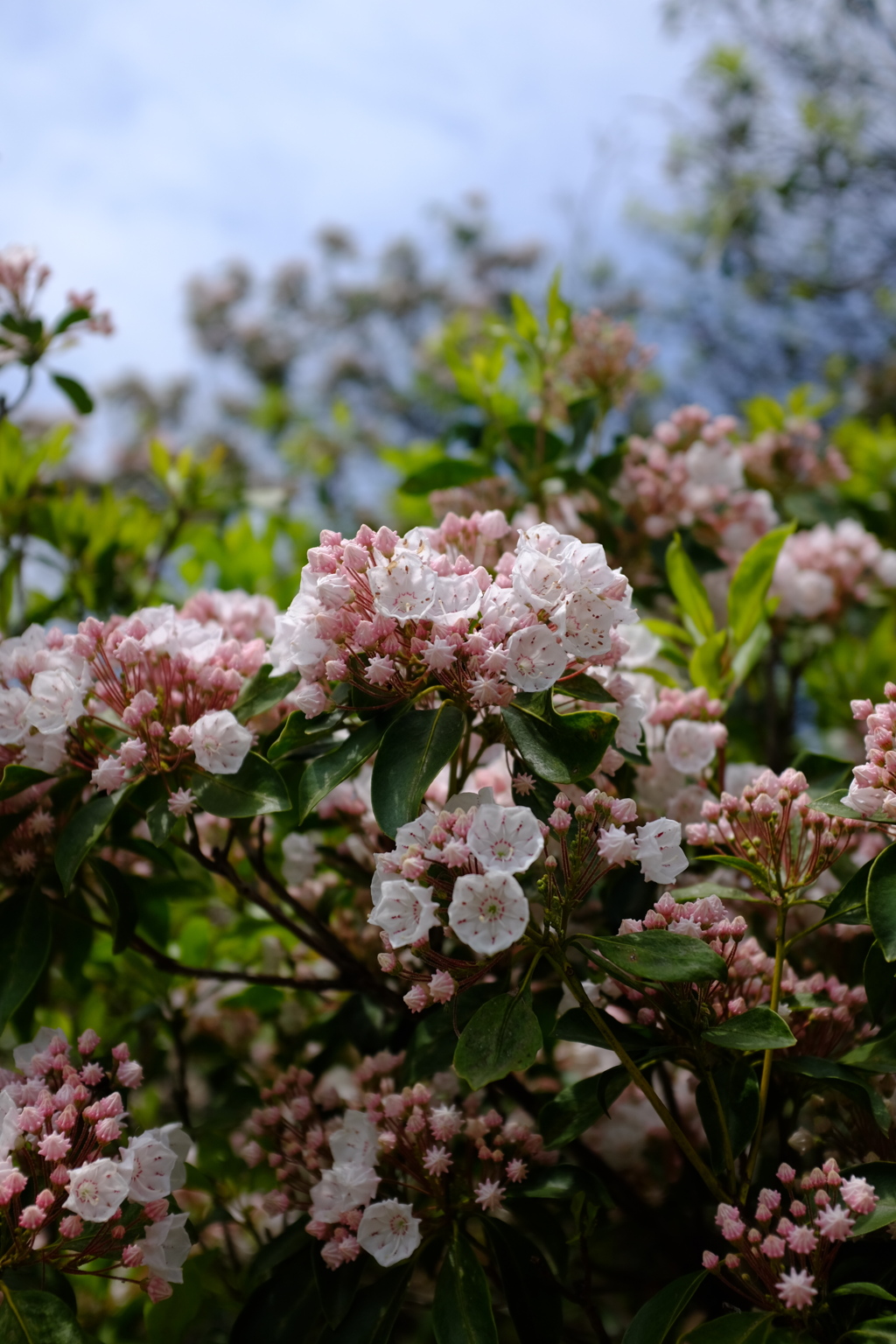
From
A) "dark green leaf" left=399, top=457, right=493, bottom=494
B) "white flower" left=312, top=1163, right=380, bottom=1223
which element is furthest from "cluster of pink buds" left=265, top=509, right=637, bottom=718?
"dark green leaf" left=399, top=457, right=493, bottom=494

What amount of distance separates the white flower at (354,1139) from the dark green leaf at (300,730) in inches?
20.4

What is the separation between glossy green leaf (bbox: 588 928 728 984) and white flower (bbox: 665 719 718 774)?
556 mm

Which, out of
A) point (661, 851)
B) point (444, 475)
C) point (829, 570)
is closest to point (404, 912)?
point (661, 851)

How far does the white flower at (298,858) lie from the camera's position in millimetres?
2107

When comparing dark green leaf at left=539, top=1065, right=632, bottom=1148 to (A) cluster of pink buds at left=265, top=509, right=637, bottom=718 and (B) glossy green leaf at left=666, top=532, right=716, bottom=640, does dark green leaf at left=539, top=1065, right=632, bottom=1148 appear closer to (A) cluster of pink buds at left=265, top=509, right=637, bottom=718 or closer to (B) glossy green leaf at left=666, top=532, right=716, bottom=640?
(A) cluster of pink buds at left=265, top=509, right=637, bottom=718

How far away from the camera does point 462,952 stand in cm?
198

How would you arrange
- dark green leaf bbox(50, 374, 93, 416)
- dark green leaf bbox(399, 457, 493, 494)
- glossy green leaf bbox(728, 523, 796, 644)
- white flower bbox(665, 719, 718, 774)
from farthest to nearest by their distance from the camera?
dark green leaf bbox(50, 374, 93, 416) → dark green leaf bbox(399, 457, 493, 494) → glossy green leaf bbox(728, 523, 796, 644) → white flower bbox(665, 719, 718, 774)

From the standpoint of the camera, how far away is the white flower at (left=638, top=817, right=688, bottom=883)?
4.42 feet

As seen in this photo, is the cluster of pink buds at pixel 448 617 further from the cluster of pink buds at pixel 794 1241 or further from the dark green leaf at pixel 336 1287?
the dark green leaf at pixel 336 1287

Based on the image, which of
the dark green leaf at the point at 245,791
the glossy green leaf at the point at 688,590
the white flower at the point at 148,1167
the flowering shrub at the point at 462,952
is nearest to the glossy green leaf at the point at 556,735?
the flowering shrub at the point at 462,952

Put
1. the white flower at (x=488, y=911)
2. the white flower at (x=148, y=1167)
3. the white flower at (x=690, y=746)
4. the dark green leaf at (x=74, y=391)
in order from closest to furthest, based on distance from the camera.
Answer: the white flower at (x=488, y=911) < the white flower at (x=148, y=1167) < the white flower at (x=690, y=746) < the dark green leaf at (x=74, y=391)

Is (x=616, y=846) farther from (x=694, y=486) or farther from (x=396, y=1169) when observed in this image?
(x=694, y=486)

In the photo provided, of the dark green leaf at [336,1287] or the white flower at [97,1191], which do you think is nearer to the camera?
the white flower at [97,1191]

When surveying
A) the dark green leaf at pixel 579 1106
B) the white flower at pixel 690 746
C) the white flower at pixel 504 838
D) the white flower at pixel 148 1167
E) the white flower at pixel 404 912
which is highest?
Result: the white flower at pixel 504 838
